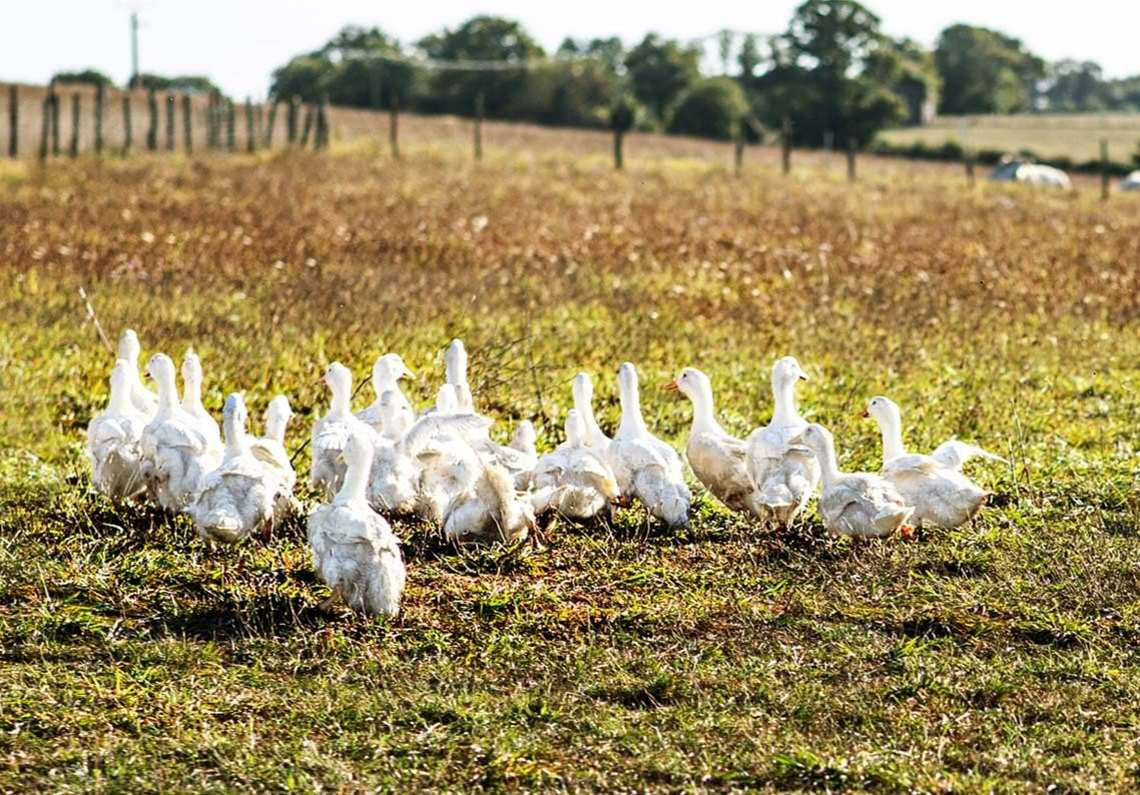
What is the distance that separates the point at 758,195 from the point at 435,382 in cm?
1729

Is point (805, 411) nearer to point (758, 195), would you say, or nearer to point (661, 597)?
point (661, 597)

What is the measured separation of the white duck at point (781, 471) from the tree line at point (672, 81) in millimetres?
61860

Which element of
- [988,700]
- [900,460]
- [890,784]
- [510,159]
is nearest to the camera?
[890,784]

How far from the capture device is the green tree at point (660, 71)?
308 ft

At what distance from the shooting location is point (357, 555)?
262 inches

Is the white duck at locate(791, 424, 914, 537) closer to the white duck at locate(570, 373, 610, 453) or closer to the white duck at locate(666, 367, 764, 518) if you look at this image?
the white duck at locate(666, 367, 764, 518)

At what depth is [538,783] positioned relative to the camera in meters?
5.24

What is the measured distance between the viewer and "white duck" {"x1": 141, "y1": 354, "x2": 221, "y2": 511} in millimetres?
8070

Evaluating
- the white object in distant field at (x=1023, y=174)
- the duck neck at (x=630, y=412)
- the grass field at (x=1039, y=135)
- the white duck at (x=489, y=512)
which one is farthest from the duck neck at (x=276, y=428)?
the grass field at (x=1039, y=135)

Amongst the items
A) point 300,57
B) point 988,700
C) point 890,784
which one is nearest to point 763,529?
point 988,700

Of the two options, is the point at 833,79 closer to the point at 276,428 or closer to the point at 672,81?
the point at 672,81

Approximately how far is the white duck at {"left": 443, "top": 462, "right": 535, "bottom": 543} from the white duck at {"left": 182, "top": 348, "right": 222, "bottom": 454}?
1.29 metres

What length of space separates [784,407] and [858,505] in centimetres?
82

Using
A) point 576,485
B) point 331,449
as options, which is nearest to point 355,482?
point 331,449
